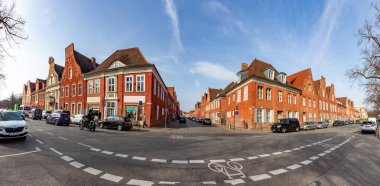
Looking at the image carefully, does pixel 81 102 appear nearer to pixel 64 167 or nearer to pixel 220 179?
pixel 64 167

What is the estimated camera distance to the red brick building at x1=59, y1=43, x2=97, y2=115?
33.3 m

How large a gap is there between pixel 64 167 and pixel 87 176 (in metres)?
1.38

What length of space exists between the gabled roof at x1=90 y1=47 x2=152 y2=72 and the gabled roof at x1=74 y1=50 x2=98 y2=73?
6550 millimetres

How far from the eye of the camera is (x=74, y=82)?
1401 inches

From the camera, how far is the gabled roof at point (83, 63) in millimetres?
36388

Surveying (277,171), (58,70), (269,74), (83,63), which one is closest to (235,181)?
(277,171)

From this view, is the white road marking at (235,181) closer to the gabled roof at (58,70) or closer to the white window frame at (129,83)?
the white window frame at (129,83)

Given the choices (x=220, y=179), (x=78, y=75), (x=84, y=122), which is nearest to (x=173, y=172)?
(x=220, y=179)

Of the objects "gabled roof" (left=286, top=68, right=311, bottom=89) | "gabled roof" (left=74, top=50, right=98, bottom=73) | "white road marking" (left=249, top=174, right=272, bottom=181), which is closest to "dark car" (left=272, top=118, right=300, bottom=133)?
"gabled roof" (left=286, top=68, right=311, bottom=89)

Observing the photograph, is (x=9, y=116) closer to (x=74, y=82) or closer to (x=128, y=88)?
(x=128, y=88)

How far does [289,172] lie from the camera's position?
5.81 metres

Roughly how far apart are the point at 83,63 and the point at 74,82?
195 inches

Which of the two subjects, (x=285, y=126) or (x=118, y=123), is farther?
(x=285, y=126)

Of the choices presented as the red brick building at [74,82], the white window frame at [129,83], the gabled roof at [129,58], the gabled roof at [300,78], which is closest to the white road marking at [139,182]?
the gabled roof at [129,58]
